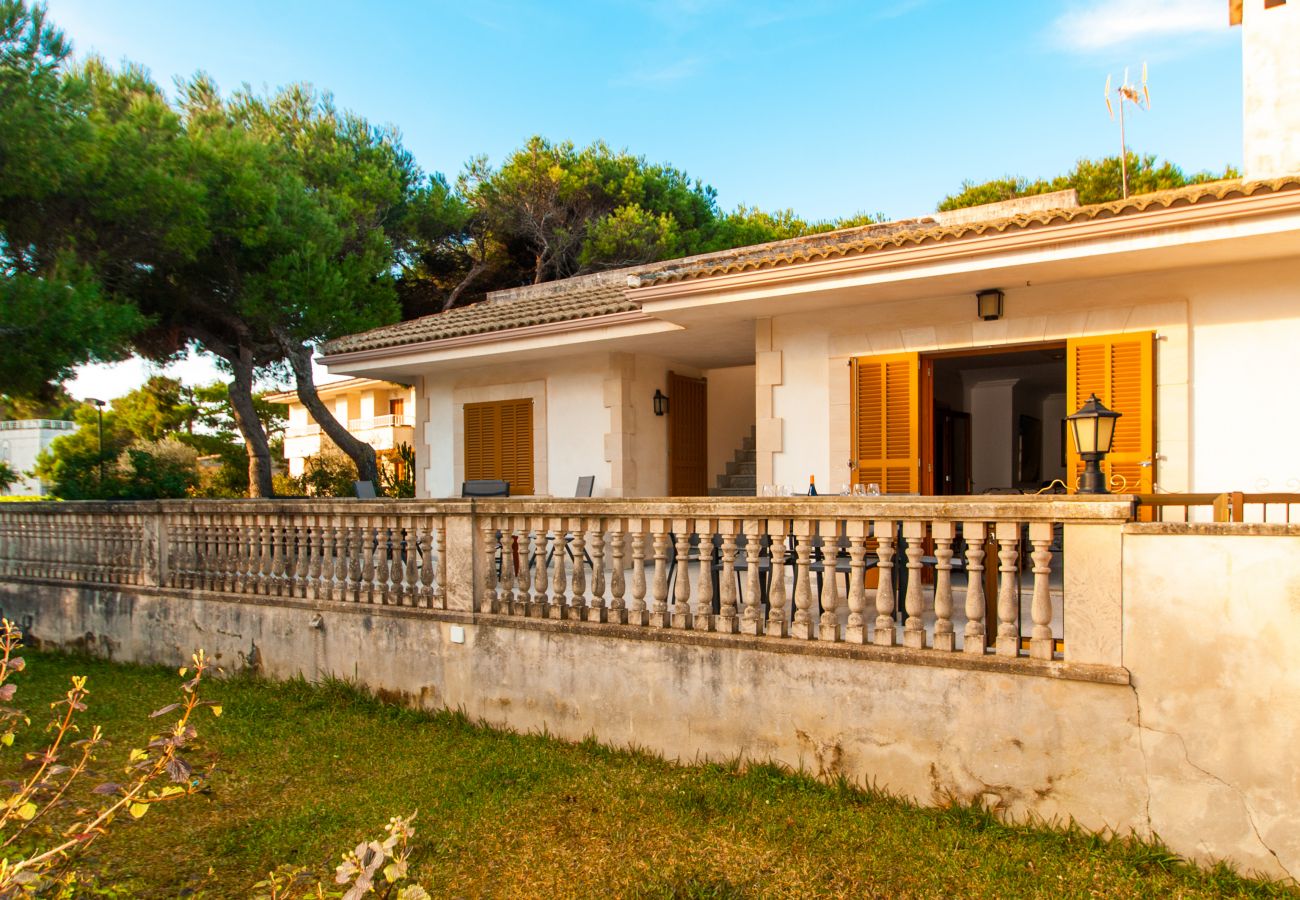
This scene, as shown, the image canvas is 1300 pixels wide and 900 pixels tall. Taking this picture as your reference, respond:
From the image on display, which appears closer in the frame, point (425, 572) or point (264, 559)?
point (425, 572)

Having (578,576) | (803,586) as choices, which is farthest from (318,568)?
(803,586)

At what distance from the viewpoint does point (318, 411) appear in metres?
18.1

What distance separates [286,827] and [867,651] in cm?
323

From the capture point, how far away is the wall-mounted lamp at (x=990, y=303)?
24.5 ft

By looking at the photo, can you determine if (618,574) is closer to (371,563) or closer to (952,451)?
(371,563)

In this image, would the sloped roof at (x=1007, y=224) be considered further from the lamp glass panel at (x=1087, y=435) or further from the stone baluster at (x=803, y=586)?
the stone baluster at (x=803, y=586)

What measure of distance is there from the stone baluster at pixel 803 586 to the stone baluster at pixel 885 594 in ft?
1.22

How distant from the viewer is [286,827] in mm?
4273

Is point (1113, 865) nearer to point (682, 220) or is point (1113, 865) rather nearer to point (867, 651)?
point (867, 651)

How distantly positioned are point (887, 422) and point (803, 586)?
409 centimetres

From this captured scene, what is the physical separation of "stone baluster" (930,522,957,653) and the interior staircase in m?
7.81

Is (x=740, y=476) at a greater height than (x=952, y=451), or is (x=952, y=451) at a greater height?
(x=952, y=451)

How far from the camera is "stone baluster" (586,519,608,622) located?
5.24 meters

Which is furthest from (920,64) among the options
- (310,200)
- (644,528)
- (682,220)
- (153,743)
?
(153,743)
